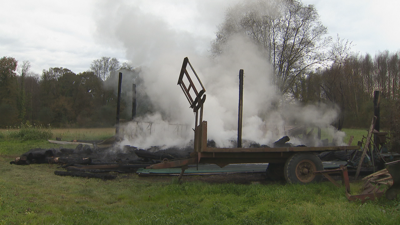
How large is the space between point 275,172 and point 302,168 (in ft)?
2.75

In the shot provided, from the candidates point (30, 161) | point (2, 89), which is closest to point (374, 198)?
point (30, 161)

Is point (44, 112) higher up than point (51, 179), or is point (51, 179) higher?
point (44, 112)

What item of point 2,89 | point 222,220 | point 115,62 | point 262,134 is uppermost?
point 115,62

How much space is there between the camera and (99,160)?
1055 centimetres

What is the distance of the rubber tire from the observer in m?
7.51

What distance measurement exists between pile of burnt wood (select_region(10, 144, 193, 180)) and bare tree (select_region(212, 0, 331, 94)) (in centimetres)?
1282

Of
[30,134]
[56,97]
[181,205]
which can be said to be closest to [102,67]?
[56,97]

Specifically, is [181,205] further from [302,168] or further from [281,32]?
[281,32]

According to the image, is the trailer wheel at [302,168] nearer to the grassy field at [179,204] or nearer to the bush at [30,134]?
the grassy field at [179,204]

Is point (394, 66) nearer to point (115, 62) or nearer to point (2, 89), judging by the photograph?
point (115, 62)

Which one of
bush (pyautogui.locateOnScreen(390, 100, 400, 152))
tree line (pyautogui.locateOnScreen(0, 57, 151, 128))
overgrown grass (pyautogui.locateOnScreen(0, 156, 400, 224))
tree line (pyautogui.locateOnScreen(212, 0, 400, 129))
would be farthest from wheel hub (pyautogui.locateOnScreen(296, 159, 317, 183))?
tree line (pyautogui.locateOnScreen(0, 57, 151, 128))

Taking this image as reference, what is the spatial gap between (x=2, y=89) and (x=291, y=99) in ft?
119

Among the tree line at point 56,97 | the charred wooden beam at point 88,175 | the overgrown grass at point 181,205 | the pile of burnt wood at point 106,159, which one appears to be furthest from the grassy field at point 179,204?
the tree line at point 56,97

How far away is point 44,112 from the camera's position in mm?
38188
